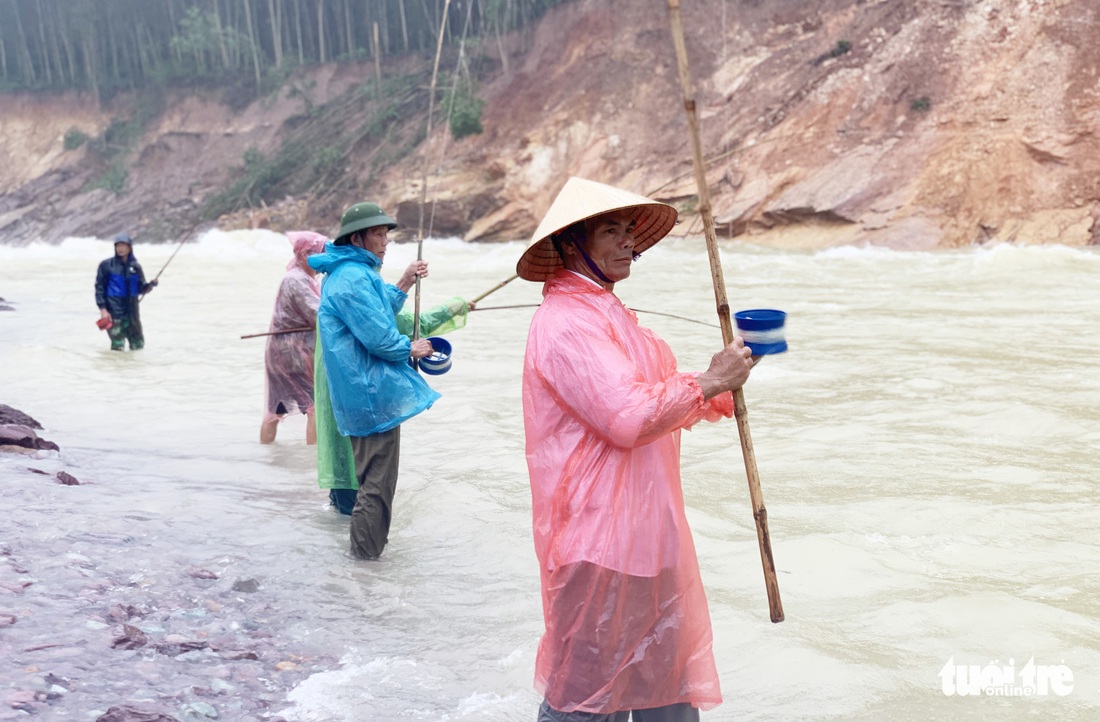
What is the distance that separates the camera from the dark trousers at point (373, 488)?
456cm

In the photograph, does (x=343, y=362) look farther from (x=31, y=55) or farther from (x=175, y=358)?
(x=31, y=55)

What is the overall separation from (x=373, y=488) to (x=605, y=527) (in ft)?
7.86

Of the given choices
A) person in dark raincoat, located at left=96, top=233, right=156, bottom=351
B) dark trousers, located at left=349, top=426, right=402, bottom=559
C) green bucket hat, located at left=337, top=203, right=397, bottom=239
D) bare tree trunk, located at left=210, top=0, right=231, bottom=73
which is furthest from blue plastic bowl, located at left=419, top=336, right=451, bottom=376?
bare tree trunk, located at left=210, top=0, right=231, bottom=73

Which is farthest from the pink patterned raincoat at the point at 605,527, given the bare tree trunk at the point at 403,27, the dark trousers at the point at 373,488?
the bare tree trunk at the point at 403,27

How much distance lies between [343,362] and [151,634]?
1.28m

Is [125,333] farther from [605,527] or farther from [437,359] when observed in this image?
[605,527]

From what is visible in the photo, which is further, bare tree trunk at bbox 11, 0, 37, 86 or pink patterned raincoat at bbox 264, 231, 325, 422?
bare tree trunk at bbox 11, 0, 37, 86

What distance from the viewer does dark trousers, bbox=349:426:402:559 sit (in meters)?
4.56

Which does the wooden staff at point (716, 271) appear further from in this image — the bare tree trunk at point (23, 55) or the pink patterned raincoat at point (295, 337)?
the bare tree trunk at point (23, 55)

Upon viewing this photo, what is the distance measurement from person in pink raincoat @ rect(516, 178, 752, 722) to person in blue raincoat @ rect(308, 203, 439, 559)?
6.49 ft

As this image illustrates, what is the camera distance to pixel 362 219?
4.51 meters

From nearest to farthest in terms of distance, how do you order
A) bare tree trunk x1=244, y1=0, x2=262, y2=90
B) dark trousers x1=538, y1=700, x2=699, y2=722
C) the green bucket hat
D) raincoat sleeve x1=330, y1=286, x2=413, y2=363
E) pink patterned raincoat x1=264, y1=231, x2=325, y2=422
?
dark trousers x1=538, y1=700, x2=699, y2=722, raincoat sleeve x1=330, y1=286, x2=413, y2=363, the green bucket hat, pink patterned raincoat x1=264, y1=231, x2=325, y2=422, bare tree trunk x1=244, y1=0, x2=262, y2=90

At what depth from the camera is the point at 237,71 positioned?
46.2 meters

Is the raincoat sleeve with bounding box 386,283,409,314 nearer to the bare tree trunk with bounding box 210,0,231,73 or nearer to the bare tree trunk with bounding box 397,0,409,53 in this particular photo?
the bare tree trunk with bounding box 397,0,409,53
